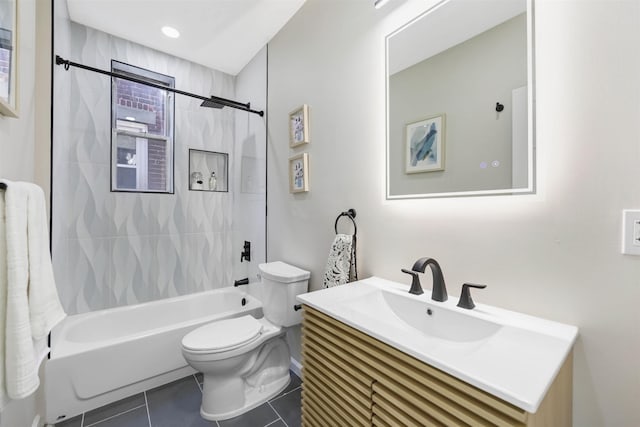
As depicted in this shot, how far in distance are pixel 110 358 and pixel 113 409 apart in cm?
31

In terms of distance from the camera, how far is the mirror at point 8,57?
3.04 ft

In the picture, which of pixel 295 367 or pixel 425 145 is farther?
pixel 295 367

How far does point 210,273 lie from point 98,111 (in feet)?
5.77

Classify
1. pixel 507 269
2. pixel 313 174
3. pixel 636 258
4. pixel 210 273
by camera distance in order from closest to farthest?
1. pixel 636 258
2. pixel 507 269
3. pixel 313 174
4. pixel 210 273

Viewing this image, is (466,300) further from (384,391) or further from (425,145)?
(425,145)

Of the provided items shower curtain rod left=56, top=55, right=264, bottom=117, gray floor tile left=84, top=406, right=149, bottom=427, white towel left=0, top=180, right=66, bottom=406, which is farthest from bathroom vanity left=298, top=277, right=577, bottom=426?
shower curtain rod left=56, top=55, right=264, bottom=117

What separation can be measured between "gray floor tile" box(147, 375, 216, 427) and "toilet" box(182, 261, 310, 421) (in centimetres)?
7

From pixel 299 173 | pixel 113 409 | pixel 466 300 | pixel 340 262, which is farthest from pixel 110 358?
pixel 466 300

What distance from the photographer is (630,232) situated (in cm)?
74

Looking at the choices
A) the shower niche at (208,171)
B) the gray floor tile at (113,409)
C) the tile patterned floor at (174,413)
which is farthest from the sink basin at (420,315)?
the shower niche at (208,171)

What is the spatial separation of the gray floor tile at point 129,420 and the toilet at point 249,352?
33 cm

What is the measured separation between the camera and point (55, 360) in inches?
60.2

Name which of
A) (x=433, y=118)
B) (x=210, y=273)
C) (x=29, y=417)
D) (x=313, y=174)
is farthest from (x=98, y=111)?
(x=433, y=118)

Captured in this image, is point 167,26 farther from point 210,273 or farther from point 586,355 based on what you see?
point 586,355
